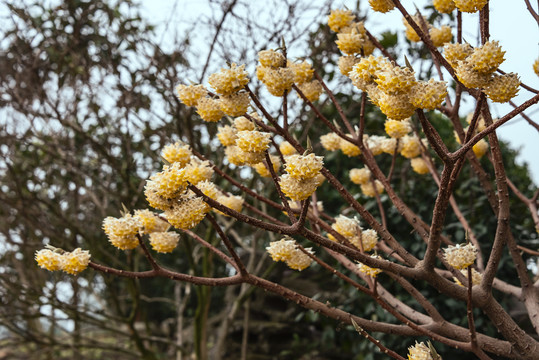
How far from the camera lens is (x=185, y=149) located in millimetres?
1440

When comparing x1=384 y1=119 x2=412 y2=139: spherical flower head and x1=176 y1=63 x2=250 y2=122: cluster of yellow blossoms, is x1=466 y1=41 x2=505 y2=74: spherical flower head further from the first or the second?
x1=384 y1=119 x2=412 y2=139: spherical flower head

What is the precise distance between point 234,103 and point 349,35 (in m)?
0.54

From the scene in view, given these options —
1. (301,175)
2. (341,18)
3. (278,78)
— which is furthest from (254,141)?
(341,18)

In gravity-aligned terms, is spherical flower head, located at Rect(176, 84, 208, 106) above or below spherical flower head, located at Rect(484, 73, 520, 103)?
above

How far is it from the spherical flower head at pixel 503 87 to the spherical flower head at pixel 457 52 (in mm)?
171

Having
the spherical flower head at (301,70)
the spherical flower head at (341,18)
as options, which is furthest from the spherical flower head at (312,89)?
the spherical flower head at (341,18)

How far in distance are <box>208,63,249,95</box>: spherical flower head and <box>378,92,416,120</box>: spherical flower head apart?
0.37 m

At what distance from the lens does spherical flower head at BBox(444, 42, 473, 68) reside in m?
1.26

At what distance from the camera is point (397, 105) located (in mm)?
1087

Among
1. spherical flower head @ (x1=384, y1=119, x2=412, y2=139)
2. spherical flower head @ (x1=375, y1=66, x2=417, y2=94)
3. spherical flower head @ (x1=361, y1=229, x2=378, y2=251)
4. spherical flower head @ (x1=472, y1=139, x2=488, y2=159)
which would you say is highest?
spherical flower head @ (x1=472, y1=139, x2=488, y2=159)

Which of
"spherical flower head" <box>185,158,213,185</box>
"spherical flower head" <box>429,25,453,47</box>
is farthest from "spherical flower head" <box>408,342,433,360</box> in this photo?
"spherical flower head" <box>429,25,453,47</box>

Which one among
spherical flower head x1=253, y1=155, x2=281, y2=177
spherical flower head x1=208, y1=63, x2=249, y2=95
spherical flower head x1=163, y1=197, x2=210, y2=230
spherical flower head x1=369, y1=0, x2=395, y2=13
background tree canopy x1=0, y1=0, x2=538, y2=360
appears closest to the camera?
spherical flower head x1=163, y1=197, x2=210, y2=230

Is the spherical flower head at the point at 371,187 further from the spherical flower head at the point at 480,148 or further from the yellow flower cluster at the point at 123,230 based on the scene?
the yellow flower cluster at the point at 123,230

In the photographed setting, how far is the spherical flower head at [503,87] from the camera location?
1.09 m
